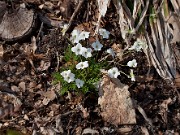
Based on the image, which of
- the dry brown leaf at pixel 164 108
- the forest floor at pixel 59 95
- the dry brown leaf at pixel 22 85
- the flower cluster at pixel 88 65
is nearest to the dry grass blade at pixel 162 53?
the forest floor at pixel 59 95

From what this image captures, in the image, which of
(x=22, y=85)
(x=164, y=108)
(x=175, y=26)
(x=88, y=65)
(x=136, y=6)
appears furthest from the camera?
(x=175, y=26)

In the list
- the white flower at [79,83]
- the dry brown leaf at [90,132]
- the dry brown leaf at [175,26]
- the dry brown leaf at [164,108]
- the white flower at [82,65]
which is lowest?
the dry brown leaf at [90,132]

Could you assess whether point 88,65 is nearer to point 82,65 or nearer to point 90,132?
point 82,65

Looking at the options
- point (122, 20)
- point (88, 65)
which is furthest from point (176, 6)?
point (88, 65)

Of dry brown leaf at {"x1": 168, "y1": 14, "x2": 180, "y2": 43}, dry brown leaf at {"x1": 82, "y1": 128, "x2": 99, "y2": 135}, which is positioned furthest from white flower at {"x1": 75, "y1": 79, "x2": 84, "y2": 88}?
dry brown leaf at {"x1": 168, "y1": 14, "x2": 180, "y2": 43}

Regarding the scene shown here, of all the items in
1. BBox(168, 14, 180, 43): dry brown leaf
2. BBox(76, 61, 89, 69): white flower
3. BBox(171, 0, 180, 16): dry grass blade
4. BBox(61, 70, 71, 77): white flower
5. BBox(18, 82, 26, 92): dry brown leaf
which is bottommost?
BBox(18, 82, 26, 92): dry brown leaf

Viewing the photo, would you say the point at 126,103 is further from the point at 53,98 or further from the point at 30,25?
the point at 30,25

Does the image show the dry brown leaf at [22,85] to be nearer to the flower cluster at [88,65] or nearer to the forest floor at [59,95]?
the forest floor at [59,95]

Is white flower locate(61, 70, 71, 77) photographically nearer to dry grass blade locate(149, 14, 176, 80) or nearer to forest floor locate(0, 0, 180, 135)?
forest floor locate(0, 0, 180, 135)
